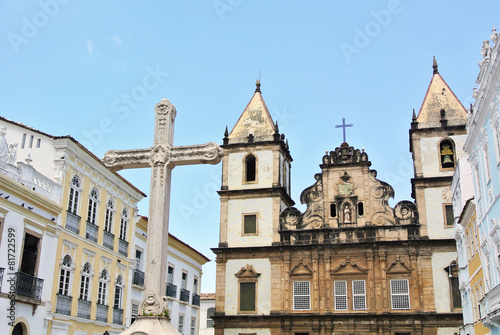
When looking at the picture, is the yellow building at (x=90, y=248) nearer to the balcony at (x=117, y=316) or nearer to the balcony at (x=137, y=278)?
the balcony at (x=117, y=316)

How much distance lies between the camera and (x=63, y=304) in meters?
21.9

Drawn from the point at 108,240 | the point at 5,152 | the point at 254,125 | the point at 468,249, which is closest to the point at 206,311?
the point at 254,125

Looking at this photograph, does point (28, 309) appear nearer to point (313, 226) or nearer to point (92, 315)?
point (92, 315)

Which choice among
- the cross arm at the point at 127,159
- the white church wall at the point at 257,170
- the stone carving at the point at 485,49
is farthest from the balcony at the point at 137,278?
the stone carving at the point at 485,49

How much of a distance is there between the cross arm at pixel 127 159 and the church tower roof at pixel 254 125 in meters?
23.2

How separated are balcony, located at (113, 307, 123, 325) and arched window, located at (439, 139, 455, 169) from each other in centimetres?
1924

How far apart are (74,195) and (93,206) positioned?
1.64 meters

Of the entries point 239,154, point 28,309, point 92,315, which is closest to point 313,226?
point 239,154

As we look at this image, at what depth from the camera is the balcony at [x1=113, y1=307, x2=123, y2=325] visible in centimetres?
2591

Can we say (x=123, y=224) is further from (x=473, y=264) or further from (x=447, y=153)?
(x=447, y=153)

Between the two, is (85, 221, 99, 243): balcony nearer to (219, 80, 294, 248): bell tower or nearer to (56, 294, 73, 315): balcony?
(56, 294, 73, 315): balcony

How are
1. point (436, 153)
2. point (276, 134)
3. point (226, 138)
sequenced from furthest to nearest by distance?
point (226, 138), point (276, 134), point (436, 153)

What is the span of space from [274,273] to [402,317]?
727cm

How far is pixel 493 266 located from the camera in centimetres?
1809
